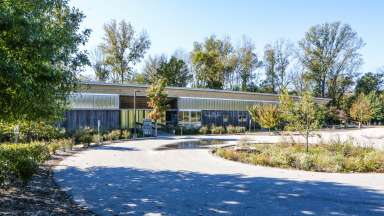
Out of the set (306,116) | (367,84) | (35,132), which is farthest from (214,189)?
(367,84)

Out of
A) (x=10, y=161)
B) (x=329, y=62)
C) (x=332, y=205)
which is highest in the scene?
(x=329, y=62)

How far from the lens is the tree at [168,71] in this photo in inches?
2689

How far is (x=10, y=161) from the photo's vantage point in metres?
12.1

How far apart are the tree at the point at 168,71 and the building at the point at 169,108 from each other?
1323 centimetres

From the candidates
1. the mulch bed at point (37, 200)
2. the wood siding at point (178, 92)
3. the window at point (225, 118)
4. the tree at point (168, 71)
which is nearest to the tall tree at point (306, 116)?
the mulch bed at point (37, 200)

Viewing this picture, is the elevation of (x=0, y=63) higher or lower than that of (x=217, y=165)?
higher

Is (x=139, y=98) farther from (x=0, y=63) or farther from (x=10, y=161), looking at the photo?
(x=0, y=63)

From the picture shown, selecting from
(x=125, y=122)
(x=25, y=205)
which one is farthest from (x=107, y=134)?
(x=25, y=205)

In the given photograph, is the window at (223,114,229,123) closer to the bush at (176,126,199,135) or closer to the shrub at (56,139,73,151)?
the bush at (176,126,199,135)

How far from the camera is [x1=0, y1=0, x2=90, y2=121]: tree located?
8.45m

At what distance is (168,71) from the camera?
6831 cm

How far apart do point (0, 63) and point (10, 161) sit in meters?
5.01

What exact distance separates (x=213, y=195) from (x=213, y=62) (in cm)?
6562

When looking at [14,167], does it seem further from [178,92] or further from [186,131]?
[178,92]
